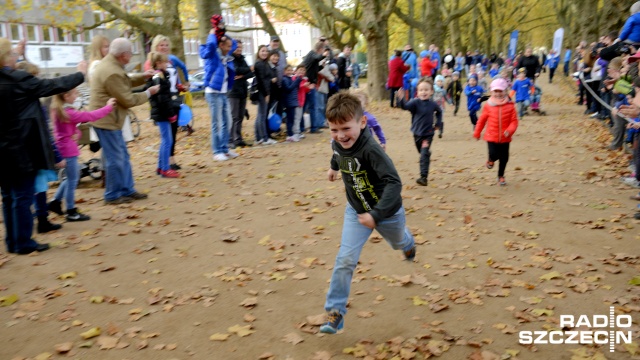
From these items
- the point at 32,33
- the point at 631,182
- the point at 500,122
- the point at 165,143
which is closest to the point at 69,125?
the point at 165,143

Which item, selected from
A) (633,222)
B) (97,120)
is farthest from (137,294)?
(633,222)

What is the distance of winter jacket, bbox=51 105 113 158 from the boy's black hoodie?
430cm

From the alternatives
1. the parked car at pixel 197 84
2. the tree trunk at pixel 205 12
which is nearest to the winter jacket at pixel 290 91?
the tree trunk at pixel 205 12

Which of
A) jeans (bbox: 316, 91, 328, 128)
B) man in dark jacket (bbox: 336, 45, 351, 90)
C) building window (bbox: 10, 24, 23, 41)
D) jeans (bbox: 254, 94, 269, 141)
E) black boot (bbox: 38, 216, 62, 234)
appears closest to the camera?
black boot (bbox: 38, 216, 62, 234)

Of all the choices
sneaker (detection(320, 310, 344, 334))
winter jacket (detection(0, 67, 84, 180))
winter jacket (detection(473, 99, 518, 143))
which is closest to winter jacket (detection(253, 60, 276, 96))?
winter jacket (detection(473, 99, 518, 143))

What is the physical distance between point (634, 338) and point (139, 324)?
3.99m

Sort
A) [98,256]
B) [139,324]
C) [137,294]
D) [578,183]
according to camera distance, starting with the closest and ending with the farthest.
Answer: [139,324] → [137,294] → [98,256] → [578,183]

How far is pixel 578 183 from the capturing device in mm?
9445

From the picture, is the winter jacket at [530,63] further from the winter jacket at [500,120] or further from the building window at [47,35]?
the building window at [47,35]

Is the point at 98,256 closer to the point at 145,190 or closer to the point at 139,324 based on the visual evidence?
the point at 139,324

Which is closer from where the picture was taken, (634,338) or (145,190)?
(634,338)

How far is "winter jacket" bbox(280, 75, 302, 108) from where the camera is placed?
1424 cm

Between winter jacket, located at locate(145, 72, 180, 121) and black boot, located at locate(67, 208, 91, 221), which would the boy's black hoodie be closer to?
black boot, located at locate(67, 208, 91, 221)

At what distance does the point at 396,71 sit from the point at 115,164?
1410 cm
